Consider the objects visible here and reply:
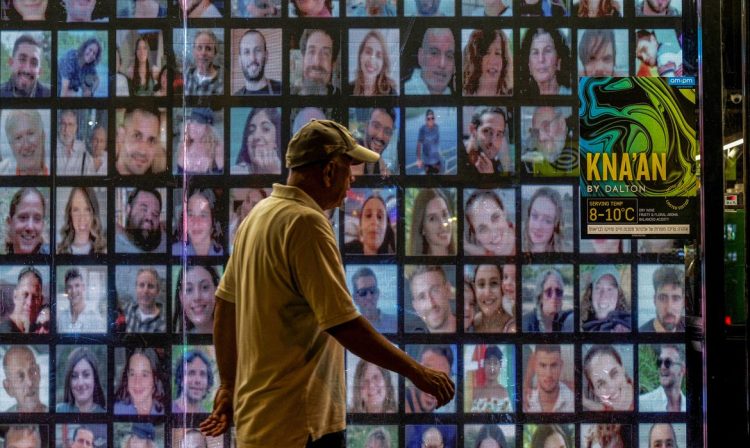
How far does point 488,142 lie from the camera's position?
355cm

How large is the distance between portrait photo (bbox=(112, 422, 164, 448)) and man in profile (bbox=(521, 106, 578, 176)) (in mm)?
1920

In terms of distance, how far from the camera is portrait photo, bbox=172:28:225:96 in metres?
3.57

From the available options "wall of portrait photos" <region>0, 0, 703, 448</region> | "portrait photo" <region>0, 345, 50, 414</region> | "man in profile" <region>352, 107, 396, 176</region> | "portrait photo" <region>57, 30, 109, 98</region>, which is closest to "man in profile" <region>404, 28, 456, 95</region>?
"wall of portrait photos" <region>0, 0, 703, 448</region>

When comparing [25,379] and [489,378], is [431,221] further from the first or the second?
[25,379]

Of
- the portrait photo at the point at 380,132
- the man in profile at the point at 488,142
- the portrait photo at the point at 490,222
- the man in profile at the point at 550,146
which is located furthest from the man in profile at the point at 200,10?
the man in profile at the point at 550,146

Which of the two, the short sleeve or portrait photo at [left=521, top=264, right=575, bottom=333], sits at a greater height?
the short sleeve

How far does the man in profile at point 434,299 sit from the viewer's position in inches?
139

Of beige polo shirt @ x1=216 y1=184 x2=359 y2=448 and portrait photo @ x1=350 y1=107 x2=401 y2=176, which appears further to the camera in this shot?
portrait photo @ x1=350 y1=107 x2=401 y2=176

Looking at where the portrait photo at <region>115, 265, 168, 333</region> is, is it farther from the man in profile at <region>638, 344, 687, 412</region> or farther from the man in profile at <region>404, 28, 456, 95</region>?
the man in profile at <region>638, 344, 687, 412</region>

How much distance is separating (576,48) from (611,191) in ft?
2.04

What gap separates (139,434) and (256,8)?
1.88 meters

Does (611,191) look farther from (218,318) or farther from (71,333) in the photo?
(71,333)

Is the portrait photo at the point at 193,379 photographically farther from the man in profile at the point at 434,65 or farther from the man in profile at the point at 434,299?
the man in profile at the point at 434,65

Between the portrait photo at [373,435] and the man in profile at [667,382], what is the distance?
1.05 metres
